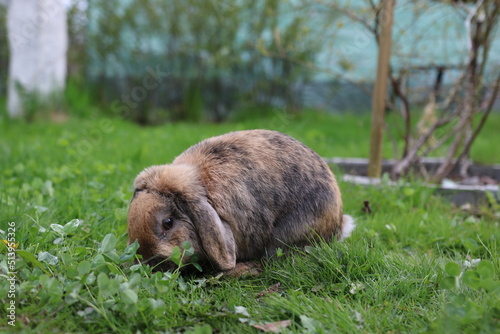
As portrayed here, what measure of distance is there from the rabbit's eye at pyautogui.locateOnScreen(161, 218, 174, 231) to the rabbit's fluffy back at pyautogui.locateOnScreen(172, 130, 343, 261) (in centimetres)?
23

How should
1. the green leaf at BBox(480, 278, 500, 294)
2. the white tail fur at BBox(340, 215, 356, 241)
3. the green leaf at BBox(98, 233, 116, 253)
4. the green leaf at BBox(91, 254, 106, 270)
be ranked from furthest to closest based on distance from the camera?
the white tail fur at BBox(340, 215, 356, 241) < the green leaf at BBox(98, 233, 116, 253) < the green leaf at BBox(91, 254, 106, 270) < the green leaf at BBox(480, 278, 500, 294)

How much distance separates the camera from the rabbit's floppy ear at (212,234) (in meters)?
2.44

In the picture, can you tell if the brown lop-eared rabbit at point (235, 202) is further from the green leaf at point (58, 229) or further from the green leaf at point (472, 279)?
the green leaf at point (472, 279)

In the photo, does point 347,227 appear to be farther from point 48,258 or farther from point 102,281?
point 48,258

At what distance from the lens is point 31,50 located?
773 centimetres

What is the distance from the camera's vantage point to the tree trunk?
764 centimetres

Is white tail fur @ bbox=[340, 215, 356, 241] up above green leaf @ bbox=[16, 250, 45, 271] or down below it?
below

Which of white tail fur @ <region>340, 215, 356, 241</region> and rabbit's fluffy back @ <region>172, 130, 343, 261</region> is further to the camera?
white tail fur @ <region>340, 215, 356, 241</region>

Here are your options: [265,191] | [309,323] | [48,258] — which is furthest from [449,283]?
[48,258]

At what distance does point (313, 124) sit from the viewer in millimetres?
9312

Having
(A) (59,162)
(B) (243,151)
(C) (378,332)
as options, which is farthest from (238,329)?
(A) (59,162)

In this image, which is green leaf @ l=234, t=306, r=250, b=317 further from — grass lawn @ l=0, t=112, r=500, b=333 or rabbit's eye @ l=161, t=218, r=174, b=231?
rabbit's eye @ l=161, t=218, r=174, b=231

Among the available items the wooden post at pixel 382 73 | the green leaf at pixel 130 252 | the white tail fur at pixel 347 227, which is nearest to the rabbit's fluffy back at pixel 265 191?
the white tail fur at pixel 347 227

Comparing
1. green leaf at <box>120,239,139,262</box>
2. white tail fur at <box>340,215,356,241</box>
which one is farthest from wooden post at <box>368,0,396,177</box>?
green leaf at <box>120,239,139,262</box>
